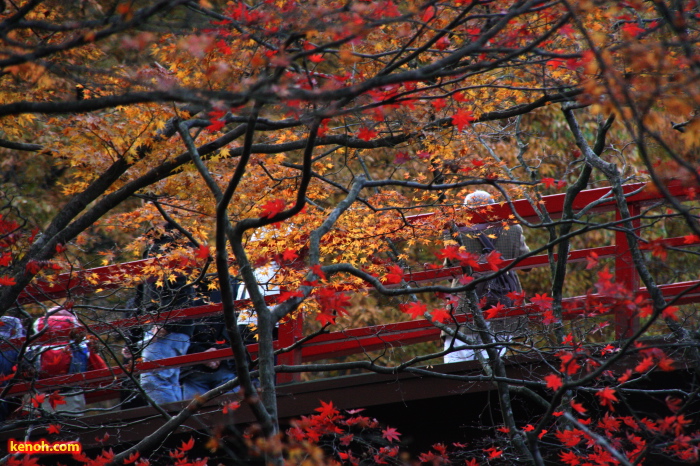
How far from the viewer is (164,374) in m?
6.14

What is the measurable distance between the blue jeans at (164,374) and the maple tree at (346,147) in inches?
25.2

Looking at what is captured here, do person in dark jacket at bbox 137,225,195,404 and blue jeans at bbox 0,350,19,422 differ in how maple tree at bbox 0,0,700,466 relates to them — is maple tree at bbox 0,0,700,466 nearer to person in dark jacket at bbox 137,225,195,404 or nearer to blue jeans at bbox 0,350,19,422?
person in dark jacket at bbox 137,225,195,404

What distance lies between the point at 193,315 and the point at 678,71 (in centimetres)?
406

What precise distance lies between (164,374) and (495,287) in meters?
3.14

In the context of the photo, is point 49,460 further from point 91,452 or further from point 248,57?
point 248,57

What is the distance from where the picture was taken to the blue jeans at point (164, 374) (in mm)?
6012

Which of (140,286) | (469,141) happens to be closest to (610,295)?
(469,141)

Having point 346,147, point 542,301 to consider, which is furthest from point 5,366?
point 542,301

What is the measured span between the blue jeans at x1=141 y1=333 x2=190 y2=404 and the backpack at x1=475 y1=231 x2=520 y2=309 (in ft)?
8.90

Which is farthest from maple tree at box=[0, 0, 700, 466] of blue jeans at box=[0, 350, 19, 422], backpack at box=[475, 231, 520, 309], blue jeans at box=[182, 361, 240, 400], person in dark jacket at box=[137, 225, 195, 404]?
blue jeans at box=[182, 361, 240, 400]

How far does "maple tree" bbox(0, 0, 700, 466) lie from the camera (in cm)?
320

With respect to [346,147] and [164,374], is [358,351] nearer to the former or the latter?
[164,374]

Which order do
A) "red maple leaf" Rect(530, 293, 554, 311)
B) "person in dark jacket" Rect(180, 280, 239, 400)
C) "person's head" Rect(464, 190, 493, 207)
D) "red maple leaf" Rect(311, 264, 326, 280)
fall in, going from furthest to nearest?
1. "person in dark jacket" Rect(180, 280, 239, 400)
2. "person's head" Rect(464, 190, 493, 207)
3. "red maple leaf" Rect(530, 293, 554, 311)
4. "red maple leaf" Rect(311, 264, 326, 280)

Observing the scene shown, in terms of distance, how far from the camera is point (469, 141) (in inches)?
249
